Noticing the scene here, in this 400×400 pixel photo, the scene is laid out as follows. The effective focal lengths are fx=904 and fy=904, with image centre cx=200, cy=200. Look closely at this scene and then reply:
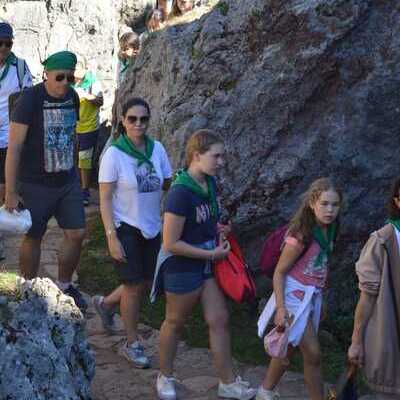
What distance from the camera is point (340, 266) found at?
7.10 meters

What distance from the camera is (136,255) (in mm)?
6148

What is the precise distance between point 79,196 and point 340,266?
2.11 metres

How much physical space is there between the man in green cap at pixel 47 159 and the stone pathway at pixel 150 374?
765 mm

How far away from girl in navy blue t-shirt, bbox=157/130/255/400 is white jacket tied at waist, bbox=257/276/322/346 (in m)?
0.32

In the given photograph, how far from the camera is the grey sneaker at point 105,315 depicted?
22.2ft

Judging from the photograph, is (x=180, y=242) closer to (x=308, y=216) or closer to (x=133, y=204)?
(x=133, y=204)

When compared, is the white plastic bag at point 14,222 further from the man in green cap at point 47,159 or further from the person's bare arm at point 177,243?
the person's bare arm at point 177,243

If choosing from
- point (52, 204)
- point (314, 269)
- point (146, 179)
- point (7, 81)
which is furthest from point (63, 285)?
point (314, 269)

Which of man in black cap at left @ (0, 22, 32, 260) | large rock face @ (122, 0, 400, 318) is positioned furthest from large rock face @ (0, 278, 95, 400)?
man in black cap at left @ (0, 22, 32, 260)

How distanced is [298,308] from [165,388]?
1.05 metres

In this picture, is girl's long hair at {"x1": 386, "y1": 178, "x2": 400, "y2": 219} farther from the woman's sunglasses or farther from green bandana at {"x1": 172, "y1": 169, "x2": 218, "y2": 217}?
the woman's sunglasses

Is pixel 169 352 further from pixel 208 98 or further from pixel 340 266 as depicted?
pixel 208 98

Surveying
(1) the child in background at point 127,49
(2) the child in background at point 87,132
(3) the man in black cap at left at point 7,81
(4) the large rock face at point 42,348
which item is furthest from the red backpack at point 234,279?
(1) the child in background at point 127,49

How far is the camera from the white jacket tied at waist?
17.6 ft
